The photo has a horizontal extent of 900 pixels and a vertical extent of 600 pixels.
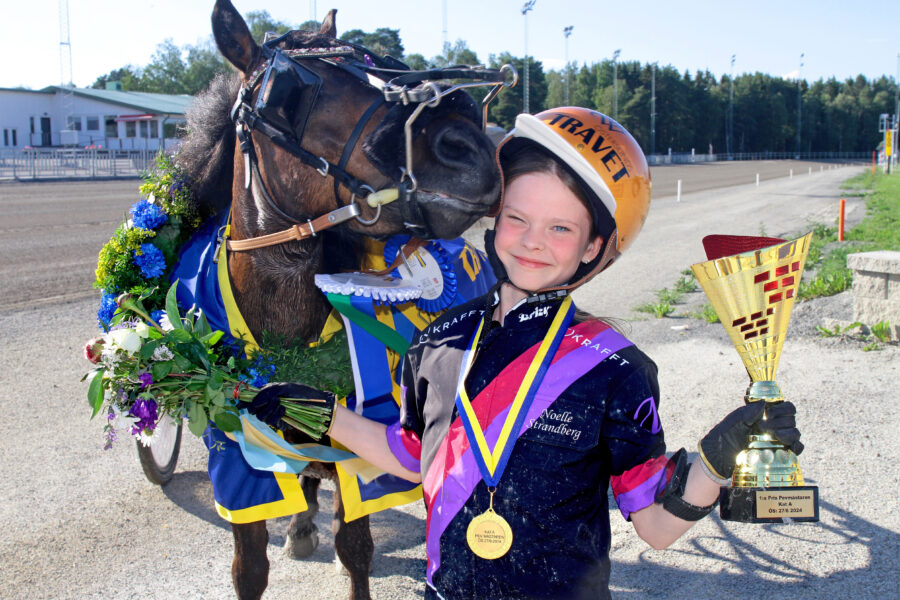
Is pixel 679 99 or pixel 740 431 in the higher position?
pixel 679 99

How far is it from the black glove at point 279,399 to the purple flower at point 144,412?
380mm

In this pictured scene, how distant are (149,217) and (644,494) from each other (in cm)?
231

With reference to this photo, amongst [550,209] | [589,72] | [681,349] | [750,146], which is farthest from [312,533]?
[750,146]

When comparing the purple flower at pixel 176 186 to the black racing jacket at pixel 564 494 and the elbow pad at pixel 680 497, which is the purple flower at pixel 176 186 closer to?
the black racing jacket at pixel 564 494

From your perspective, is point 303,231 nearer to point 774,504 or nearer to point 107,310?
point 107,310

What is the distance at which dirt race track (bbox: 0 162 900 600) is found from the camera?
11.1ft

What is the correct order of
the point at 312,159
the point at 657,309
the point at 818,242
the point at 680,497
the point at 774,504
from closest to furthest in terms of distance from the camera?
the point at 774,504 → the point at 680,497 → the point at 312,159 → the point at 657,309 → the point at 818,242

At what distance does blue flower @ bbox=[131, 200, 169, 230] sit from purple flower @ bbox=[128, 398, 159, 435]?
1013 millimetres

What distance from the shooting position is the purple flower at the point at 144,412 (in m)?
2.30

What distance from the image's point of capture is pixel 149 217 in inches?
122

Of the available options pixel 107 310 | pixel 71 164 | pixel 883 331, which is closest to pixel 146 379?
pixel 107 310

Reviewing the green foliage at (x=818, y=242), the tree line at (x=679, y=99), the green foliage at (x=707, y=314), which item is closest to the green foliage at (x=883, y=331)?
the green foliage at (x=707, y=314)

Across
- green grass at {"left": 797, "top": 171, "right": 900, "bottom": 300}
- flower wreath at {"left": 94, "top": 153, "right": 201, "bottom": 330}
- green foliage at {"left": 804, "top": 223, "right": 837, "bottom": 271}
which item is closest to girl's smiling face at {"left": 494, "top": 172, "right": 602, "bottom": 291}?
flower wreath at {"left": 94, "top": 153, "right": 201, "bottom": 330}

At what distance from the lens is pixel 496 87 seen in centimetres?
272
